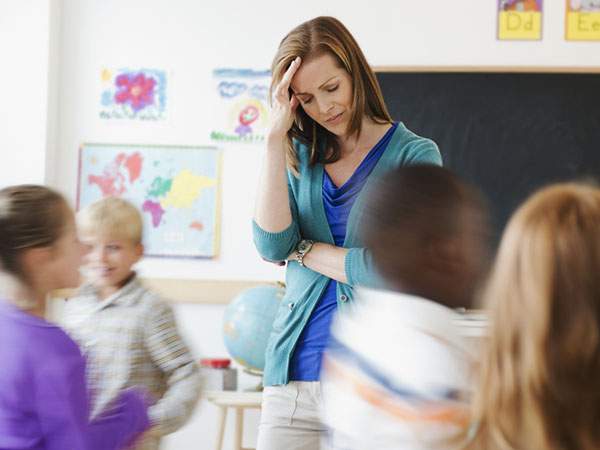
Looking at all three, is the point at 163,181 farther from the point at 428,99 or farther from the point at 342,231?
the point at 342,231

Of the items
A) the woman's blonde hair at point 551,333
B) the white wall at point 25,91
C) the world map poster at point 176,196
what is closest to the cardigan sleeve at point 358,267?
the woman's blonde hair at point 551,333

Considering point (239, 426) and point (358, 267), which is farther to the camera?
point (239, 426)

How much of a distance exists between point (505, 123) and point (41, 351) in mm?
3256

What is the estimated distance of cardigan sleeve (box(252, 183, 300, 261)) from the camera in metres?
1.96

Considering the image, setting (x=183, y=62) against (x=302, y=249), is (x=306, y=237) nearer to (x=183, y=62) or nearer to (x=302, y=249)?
(x=302, y=249)

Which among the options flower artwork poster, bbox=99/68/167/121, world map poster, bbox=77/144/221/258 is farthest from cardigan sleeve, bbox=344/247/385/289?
flower artwork poster, bbox=99/68/167/121

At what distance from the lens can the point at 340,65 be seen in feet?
6.63

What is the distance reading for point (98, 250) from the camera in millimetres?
2076

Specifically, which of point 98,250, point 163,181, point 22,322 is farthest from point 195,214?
point 22,322

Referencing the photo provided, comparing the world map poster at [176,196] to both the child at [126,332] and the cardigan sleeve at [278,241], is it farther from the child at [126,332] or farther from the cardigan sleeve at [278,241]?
the cardigan sleeve at [278,241]

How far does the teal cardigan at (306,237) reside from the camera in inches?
75.6

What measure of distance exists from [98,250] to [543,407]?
4.03ft

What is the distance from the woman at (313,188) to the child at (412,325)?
48 cm

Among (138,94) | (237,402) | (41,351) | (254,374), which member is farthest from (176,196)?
(41,351)
